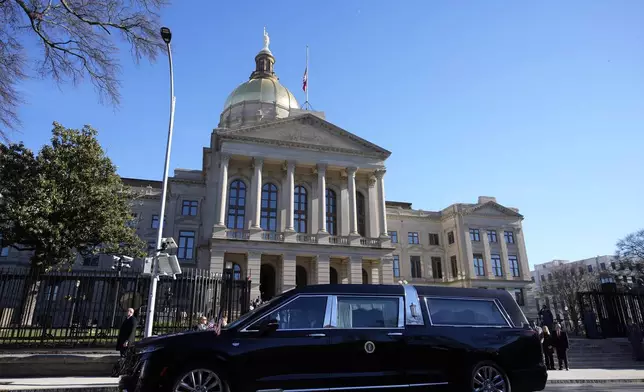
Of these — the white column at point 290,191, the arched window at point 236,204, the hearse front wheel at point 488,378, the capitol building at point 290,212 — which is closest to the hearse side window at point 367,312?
the hearse front wheel at point 488,378

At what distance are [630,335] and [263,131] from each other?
33.3 meters

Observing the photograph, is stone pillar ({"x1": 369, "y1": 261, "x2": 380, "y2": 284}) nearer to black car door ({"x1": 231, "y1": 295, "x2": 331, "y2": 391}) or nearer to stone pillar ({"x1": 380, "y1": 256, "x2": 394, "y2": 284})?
stone pillar ({"x1": 380, "y1": 256, "x2": 394, "y2": 284})

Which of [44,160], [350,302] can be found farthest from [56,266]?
[350,302]

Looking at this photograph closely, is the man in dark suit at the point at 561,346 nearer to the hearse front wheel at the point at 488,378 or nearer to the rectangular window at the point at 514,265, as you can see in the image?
the hearse front wheel at the point at 488,378

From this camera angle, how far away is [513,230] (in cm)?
5444

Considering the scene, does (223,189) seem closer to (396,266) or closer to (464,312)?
(396,266)

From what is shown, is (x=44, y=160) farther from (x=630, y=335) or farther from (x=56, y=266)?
(x=630, y=335)

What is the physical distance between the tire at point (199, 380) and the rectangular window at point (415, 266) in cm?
4987

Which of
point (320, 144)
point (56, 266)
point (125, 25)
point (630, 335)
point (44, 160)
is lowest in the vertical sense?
point (630, 335)

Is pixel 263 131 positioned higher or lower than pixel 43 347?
higher

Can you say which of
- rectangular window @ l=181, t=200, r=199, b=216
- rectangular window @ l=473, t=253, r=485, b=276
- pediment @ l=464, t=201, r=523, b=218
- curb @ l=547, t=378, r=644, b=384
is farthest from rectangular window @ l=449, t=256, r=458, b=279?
curb @ l=547, t=378, r=644, b=384

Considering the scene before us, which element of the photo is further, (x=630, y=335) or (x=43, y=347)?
(x=630, y=335)

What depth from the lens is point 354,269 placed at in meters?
37.6

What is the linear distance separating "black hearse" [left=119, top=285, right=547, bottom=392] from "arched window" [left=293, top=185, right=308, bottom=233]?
34715mm
